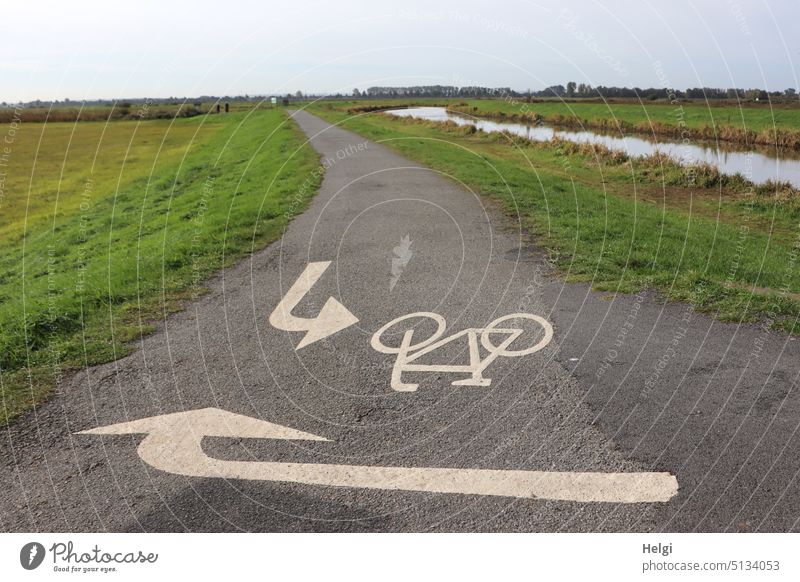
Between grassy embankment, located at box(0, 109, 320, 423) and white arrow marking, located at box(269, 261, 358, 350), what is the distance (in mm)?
1343

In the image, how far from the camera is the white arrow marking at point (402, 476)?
3.75 m

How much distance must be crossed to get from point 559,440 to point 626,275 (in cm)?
432

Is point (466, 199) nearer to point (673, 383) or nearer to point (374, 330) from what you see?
point (374, 330)

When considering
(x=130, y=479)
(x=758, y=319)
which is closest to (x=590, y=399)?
(x=758, y=319)

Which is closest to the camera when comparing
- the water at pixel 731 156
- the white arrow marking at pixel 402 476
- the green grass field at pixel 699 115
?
the white arrow marking at pixel 402 476

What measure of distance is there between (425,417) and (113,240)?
13709 mm

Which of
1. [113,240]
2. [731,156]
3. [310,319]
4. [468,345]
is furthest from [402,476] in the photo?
[731,156]

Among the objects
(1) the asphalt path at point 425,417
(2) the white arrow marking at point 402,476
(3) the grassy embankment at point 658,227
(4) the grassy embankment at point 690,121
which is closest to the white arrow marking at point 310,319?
(1) the asphalt path at point 425,417

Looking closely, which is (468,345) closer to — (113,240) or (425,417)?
(425,417)

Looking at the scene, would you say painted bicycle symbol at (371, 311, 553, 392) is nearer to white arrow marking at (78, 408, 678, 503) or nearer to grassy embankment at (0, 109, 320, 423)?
white arrow marking at (78, 408, 678, 503)

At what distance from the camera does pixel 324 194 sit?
1467cm

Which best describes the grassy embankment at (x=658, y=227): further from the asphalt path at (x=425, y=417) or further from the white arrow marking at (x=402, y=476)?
the white arrow marking at (x=402, y=476)

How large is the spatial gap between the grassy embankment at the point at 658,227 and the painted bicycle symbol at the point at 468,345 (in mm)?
1891

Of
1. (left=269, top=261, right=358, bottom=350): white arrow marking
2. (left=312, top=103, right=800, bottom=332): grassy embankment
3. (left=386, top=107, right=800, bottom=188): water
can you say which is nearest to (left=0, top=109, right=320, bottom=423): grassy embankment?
(left=269, top=261, right=358, bottom=350): white arrow marking
